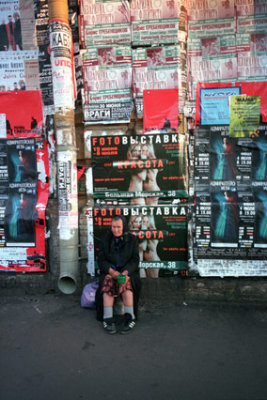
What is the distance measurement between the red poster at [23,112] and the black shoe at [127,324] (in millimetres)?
2804

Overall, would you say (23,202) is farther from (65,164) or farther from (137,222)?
(137,222)

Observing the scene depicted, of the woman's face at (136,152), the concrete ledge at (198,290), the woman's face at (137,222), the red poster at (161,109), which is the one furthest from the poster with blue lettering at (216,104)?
the concrete ledge at (198,290)

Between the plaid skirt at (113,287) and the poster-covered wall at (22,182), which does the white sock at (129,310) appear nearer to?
the plaid skirt at (113,287)

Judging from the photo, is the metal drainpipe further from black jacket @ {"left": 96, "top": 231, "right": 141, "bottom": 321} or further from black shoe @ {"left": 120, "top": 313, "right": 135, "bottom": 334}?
black shoe @ {"left": 120, "top": 313, "right": 135, "bottom": 334}

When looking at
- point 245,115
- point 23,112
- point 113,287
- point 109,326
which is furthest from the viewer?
→ point 23,112

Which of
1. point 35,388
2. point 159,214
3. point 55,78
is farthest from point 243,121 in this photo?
point 35,388

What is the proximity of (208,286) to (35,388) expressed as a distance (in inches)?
99.5

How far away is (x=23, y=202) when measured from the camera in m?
4.60

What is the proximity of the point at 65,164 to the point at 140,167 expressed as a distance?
1.03 meters

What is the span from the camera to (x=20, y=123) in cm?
452

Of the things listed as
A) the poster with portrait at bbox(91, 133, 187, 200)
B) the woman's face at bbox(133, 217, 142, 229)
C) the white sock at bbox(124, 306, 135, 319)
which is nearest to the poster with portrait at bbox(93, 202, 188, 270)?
the woman's face at bbox(133, 217, 142, 229)

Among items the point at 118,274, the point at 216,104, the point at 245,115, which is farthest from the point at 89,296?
the point at 245,115

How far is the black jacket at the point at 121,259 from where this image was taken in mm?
3848

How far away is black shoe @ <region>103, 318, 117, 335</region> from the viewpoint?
3560 mm
